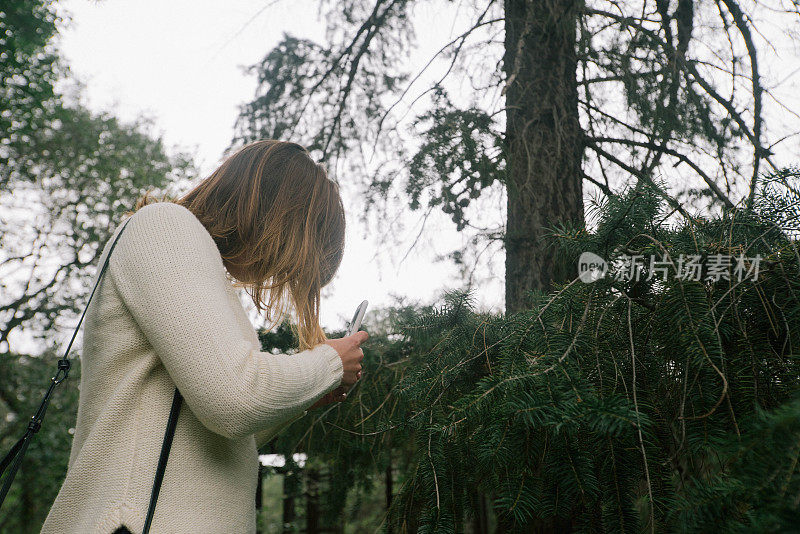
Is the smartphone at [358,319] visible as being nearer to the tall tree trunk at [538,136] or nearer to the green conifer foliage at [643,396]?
the green conifer foliage at [643,396]

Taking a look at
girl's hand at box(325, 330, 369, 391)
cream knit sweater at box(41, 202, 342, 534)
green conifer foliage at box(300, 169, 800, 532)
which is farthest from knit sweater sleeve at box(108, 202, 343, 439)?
green conifer foliage at box(300, 169, 800, 532)

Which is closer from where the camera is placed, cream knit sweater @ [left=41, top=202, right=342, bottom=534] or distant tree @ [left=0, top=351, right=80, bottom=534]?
cream knit sweater @ [left=41, top=202, right=342, bottom=534]

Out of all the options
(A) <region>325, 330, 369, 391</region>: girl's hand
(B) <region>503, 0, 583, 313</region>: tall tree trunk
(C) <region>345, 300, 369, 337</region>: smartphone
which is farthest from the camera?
(B) <region>503, 0, 583, 313</region>: tall tree trunk

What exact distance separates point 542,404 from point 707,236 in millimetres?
561

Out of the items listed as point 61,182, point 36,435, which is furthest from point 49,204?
point 36,435

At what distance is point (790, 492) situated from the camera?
1.81 feet

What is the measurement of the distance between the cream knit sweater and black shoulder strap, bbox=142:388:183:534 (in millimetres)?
12

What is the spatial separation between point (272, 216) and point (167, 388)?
431mm

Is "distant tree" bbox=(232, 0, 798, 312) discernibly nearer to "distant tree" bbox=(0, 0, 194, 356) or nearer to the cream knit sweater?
the cream knit sweater

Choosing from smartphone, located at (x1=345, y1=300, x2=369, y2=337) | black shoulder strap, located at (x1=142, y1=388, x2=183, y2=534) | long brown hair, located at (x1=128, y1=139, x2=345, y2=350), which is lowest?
black shoulder strap, located at (x1=142, y1=388, x2=183, y2=534)

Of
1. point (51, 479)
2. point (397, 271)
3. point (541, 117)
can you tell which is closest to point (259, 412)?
point (397, 271)

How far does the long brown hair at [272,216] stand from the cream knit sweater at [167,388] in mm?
171

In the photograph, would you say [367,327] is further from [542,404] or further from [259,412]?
[542,404]

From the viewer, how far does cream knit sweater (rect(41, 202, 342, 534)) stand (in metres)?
0.90
